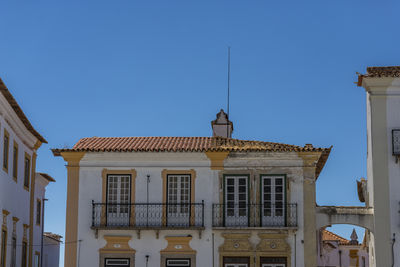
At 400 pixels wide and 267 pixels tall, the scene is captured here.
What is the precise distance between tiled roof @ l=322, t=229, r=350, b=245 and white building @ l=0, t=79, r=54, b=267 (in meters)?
16.6

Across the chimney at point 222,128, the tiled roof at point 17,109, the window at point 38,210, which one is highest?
the chimney at point 222,128

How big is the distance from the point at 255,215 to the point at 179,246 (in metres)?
2.75

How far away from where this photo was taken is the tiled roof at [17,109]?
24.4 metres

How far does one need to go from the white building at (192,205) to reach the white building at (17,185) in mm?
1777

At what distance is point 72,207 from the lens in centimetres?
2806

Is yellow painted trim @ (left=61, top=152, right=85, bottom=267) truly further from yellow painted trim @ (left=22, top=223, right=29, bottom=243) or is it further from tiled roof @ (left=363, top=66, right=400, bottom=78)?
tiled roof @ (left=363, top=66, right=400, bottom=78)

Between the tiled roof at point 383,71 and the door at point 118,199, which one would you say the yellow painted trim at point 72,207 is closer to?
the door at point 118,199

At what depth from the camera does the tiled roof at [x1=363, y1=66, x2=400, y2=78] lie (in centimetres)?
2723

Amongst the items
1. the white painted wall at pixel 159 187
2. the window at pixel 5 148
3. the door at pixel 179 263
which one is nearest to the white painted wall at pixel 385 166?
the white painted wall at pixel 159 187

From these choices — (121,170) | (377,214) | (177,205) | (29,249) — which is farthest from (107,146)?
(377,214)

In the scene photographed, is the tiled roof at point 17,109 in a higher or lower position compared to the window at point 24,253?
higher

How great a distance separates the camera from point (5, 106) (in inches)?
1011

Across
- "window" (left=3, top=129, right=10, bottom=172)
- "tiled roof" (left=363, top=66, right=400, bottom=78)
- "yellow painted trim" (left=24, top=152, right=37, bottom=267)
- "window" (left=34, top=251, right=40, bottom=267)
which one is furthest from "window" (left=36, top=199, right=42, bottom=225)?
"tiled roof" (left=363, top=66, right=400, bottom=78)

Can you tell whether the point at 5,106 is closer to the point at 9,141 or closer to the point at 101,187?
the point at 9,141
